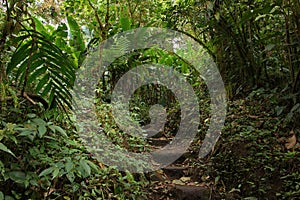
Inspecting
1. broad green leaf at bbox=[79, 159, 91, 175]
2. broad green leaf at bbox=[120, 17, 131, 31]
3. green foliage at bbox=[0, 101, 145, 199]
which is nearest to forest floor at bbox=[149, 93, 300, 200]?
green foliage at bbox=[0, 101, 145, 199]

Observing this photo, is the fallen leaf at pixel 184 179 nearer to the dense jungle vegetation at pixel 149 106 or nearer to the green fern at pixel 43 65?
the dense jungle vegetation at pixel 149 106

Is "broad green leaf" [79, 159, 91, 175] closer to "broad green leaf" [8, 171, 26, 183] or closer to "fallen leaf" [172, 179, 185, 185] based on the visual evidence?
"broad green leaf" [8, 171, 26, 183]

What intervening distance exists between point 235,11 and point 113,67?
1.92 meters

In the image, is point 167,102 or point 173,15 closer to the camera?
point 173,15

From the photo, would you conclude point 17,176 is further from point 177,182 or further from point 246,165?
point 246,165

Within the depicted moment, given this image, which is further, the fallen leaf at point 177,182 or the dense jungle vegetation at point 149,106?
the fallen leaf at point 177,182

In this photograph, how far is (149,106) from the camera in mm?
5816

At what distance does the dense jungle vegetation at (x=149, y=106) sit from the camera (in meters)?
1.79

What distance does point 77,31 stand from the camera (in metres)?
4.39

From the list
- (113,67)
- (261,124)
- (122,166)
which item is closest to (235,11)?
(261,124)

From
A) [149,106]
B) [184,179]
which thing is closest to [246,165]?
[184,179]

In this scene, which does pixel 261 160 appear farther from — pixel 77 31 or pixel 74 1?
pixel 74 1

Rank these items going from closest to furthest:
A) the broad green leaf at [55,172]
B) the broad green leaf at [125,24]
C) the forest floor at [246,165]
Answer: the broad green leaf at [55,172] → the forest floor at [246,165] → the broad green leaf at [125,24]

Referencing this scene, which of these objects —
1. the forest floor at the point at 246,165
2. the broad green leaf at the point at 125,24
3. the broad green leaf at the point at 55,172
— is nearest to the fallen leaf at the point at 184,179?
the forest floor at the point at 246,165
